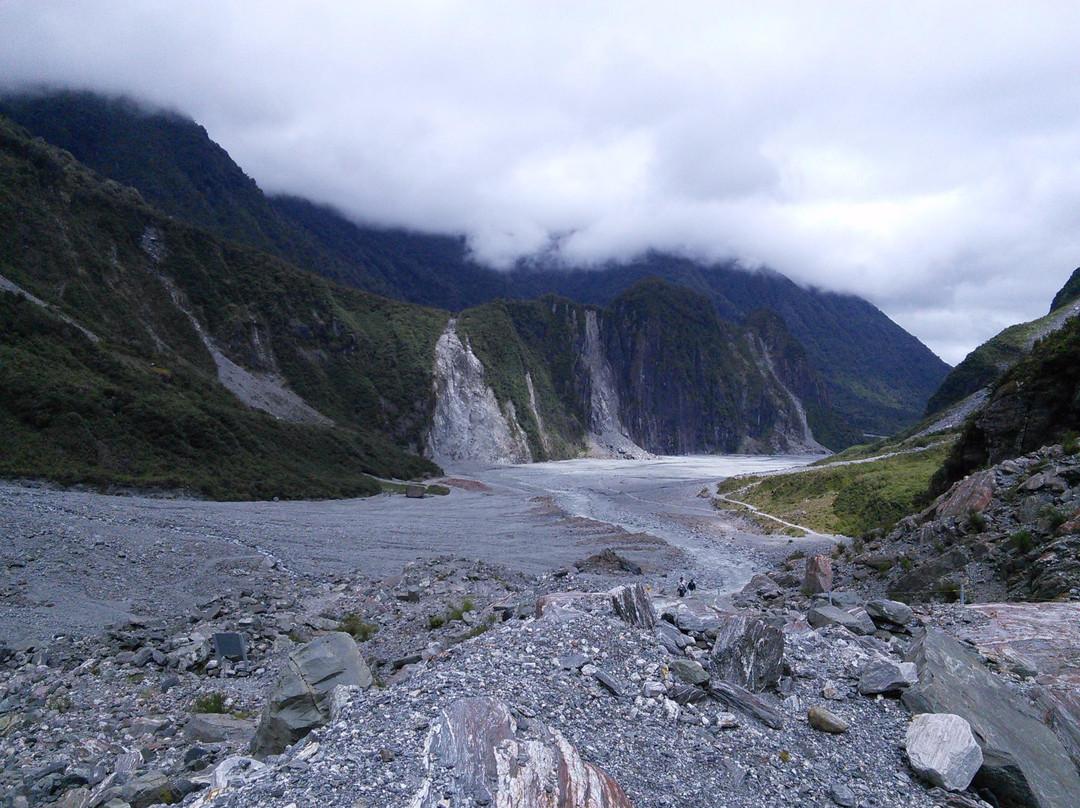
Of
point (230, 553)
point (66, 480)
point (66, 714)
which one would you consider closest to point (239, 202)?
point (66, 480)

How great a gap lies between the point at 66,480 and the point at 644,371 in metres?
174

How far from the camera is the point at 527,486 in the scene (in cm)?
7525

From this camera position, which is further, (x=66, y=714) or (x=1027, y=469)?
(x=1027, y=469)

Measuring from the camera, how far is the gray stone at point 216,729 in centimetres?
938

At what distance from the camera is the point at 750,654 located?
720cm

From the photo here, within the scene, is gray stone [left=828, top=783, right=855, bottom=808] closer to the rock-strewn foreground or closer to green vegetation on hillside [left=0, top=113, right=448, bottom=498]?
the rock-strewn foreground

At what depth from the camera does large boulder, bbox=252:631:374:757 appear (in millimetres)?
6758

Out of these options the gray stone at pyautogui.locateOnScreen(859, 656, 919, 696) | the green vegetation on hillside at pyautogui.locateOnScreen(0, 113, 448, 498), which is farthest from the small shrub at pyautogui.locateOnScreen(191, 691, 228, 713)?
the green vegetation on hillside at pyautogui.locateOnScreen(0, 113, 448, 498)

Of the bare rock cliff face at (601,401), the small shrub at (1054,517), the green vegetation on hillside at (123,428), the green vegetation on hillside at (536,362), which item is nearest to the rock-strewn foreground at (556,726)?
the small shrub at (1054,517)

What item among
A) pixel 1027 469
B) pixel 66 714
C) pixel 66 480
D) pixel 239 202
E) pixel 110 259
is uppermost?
pixel 239 202

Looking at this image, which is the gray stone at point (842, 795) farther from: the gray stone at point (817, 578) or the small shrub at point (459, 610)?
the gray stone at point (817, 578)

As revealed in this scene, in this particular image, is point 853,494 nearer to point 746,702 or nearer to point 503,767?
point 746,702

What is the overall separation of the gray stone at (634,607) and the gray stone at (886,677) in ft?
8.57

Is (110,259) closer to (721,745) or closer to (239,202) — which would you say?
(721,745)
